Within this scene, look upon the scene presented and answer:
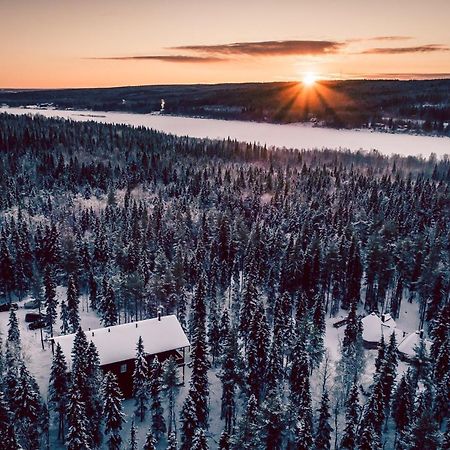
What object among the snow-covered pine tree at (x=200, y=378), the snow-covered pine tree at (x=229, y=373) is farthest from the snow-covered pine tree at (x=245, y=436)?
the snow-covered pine tree at (x=229, y=373)

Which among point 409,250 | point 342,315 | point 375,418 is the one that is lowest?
point 342,315

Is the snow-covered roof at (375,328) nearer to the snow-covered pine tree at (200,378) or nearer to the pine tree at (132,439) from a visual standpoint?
the snow-covered pine tree at (200,378)

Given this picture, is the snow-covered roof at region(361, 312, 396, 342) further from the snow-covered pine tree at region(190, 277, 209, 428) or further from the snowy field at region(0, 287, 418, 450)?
the snow-covered pine tree at region(190, 277, 209, 428)

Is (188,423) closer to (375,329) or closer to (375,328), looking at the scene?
(375,329)

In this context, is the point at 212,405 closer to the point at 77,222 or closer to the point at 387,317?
the point at 387,317

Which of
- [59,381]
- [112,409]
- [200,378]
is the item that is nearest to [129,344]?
[59,381]

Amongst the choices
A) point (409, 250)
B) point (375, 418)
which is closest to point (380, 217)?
point (409, 250)

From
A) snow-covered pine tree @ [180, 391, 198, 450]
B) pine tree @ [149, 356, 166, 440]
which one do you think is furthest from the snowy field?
snow-covered pine tree @ [180, 391, 198, 450]
